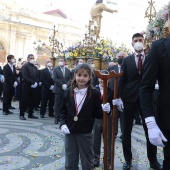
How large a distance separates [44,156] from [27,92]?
11.9 feet

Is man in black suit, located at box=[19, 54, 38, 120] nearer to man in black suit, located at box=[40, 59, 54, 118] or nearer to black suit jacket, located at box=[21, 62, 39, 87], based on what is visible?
black suit jacket, located at box=[21, 62, 39, 87]

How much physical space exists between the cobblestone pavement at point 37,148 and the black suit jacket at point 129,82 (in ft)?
3.45

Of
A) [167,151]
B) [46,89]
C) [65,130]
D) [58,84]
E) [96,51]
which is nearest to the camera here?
[167,151]

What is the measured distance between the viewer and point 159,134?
6.09 feet

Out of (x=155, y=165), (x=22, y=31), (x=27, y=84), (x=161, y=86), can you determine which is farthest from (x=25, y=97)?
(x=22, y=31)

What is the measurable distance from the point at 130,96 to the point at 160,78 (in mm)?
1699

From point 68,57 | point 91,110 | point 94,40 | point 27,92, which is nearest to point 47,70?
point 27,92

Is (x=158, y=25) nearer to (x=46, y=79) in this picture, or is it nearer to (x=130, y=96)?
(x=130, y=96)

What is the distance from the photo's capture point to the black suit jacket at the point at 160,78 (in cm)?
196

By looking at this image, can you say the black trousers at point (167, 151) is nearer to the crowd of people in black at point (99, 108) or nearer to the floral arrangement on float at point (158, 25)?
the crowd of people in black at point (99, 108)

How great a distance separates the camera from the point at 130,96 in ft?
12.2

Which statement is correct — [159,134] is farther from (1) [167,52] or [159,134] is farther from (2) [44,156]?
(2) [44,156]

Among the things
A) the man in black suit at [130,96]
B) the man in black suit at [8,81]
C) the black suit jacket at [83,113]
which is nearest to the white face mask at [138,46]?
the man in black suit at [130,96]

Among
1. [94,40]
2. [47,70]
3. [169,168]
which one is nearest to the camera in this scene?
[169,168]
